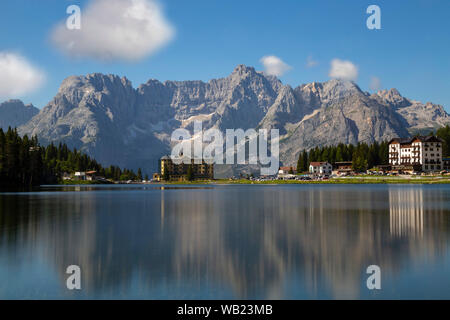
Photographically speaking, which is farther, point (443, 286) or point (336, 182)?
point (336, 182)

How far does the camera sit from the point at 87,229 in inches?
1359

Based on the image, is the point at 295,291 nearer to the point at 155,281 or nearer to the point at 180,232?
the point at 155,281

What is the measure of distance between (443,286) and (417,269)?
Result: 2.71m

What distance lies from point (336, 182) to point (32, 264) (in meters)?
181

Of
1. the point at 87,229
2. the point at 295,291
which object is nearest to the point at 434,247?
the point at 295,291

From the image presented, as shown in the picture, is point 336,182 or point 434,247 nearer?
point 434,247

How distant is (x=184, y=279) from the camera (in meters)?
18.2

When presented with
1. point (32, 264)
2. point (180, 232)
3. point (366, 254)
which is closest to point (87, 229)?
point (180, 232)

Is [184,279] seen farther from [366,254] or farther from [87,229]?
[87,229]
